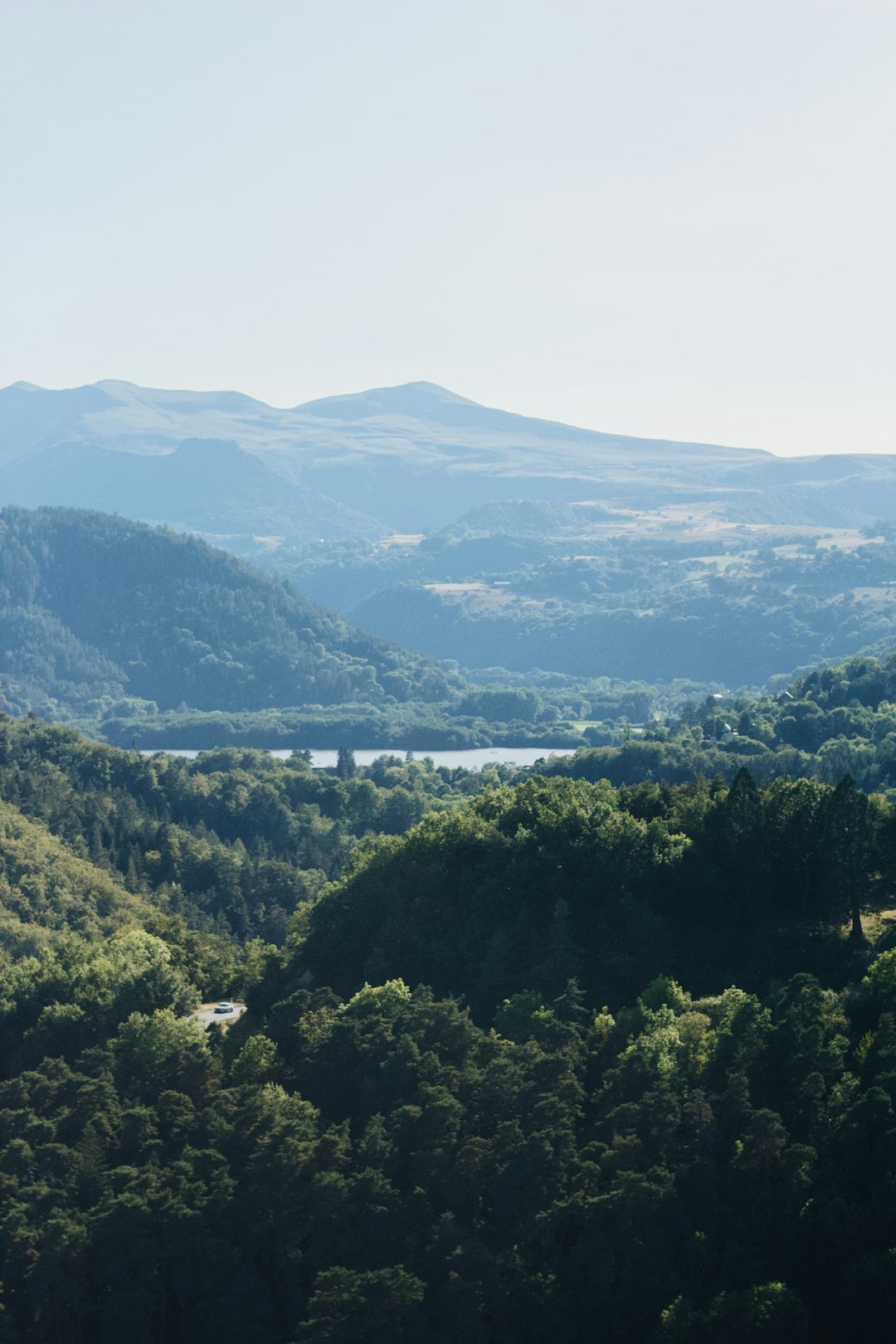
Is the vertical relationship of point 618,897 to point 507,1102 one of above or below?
above

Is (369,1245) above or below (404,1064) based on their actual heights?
below

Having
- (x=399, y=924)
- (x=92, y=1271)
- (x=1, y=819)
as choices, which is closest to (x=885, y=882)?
(x=399, y=924)

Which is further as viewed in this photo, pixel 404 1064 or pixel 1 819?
pixel 1 819

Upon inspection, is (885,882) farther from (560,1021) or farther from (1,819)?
(1,819)

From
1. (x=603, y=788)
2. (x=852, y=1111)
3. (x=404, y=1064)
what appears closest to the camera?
(x=852, y=1111)

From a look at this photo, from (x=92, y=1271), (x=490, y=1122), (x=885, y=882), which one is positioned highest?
(x=885, y=882)

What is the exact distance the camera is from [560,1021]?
9331cm

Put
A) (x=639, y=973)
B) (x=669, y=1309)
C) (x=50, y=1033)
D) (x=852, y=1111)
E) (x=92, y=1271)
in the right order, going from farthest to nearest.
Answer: (x=50, y=1033)
(x=639, y=973)
(x=92, y=1271)
(x=852, y=1111)
(x=669, y=1309)

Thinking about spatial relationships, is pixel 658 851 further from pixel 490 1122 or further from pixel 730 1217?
pixel 730 1217

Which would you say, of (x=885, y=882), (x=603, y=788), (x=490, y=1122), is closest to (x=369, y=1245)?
(x=490, y=1122)

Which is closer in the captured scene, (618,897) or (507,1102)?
(507,1102)

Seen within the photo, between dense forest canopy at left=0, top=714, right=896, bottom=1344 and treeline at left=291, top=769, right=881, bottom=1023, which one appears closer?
dense forest canopy at left=0, top=714, right=896, bottom=1344

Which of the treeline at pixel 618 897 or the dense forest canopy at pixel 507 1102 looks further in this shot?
the treeline at pixel 618 897

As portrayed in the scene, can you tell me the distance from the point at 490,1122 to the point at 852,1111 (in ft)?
59.1
